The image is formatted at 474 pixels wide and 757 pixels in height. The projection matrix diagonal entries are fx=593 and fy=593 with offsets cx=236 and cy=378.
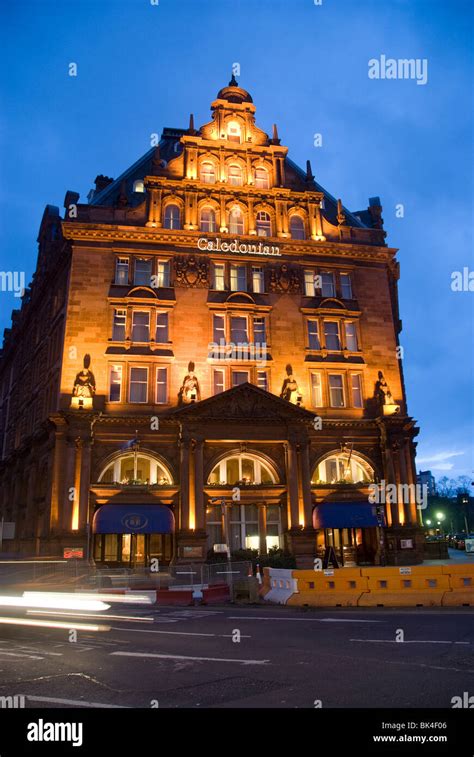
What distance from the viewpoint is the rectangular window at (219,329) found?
3928 cm

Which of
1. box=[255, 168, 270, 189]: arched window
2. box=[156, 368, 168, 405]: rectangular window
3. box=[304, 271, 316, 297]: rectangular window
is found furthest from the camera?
box=[255, 168, 270, 189]: arched window

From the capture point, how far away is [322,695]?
7.48m

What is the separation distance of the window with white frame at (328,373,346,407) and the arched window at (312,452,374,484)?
3.60m

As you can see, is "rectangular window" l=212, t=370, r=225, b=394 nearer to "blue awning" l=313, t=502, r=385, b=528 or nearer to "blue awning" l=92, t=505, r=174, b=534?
"blue awning" l=92, t=505, r=174, b=534

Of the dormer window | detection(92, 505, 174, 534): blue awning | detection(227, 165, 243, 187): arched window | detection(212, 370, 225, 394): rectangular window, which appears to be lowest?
detection(92, 505, 174, 534): blue awning

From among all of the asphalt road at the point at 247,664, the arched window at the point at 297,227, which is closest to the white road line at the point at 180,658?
the asphalt road at the point at 247,664

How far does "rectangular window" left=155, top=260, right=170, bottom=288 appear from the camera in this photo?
3966 centimetres

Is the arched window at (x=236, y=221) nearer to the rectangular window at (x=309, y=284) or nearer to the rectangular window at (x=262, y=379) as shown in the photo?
the rectangular window at (x=309, y=284)

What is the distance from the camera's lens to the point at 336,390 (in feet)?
132

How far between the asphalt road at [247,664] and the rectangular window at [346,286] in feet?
97.8

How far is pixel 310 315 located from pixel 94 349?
1486 centimetres

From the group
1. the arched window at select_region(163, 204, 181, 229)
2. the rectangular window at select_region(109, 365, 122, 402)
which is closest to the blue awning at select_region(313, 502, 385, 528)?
the rectangular window at select_region(109, 365, 122, 402)
